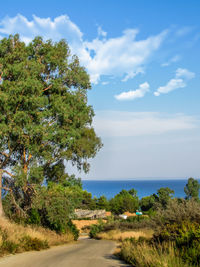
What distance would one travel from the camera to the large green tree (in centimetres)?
1772

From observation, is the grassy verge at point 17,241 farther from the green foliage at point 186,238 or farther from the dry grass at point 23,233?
the green foliage at point 186,238

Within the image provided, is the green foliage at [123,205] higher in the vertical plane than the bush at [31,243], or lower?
lower

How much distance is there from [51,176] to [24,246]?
10.7m

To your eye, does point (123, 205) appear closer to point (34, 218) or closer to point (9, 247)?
point (34, 218)

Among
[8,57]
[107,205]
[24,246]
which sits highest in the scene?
[8,57]

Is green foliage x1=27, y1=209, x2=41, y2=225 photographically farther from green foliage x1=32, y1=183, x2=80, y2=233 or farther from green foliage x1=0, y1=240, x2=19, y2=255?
green foliage x1=0, y1=240, x2=19, y2=255

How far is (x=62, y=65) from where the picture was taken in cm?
2139

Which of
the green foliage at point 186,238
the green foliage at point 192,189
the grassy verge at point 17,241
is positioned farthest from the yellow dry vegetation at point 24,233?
the green foliage at point 192,189

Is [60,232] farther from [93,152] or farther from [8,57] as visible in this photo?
[8,57]

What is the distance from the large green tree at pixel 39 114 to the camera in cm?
1772

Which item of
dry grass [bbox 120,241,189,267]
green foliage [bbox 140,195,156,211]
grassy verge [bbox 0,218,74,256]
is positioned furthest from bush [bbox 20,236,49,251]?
green foliage [bbox 140,195,156,211]

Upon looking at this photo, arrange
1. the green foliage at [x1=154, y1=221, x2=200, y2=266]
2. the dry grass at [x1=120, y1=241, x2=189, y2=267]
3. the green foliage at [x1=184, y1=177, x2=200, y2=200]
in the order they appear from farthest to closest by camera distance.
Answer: the green foliage at [x1=184, y1=177, x2=200, y2=200], the green foliage at [x1=154, y1=221, x2=200, y2=266], the dry grass at [x1=120, y1=241, x2=189, y2=267]

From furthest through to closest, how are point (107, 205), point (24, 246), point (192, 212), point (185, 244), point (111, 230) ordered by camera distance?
point (107, 205)
point (111, 230)
point (24, 246)
point (192, 212)
point (185, 244)

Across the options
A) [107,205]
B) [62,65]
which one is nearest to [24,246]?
[62,65]
